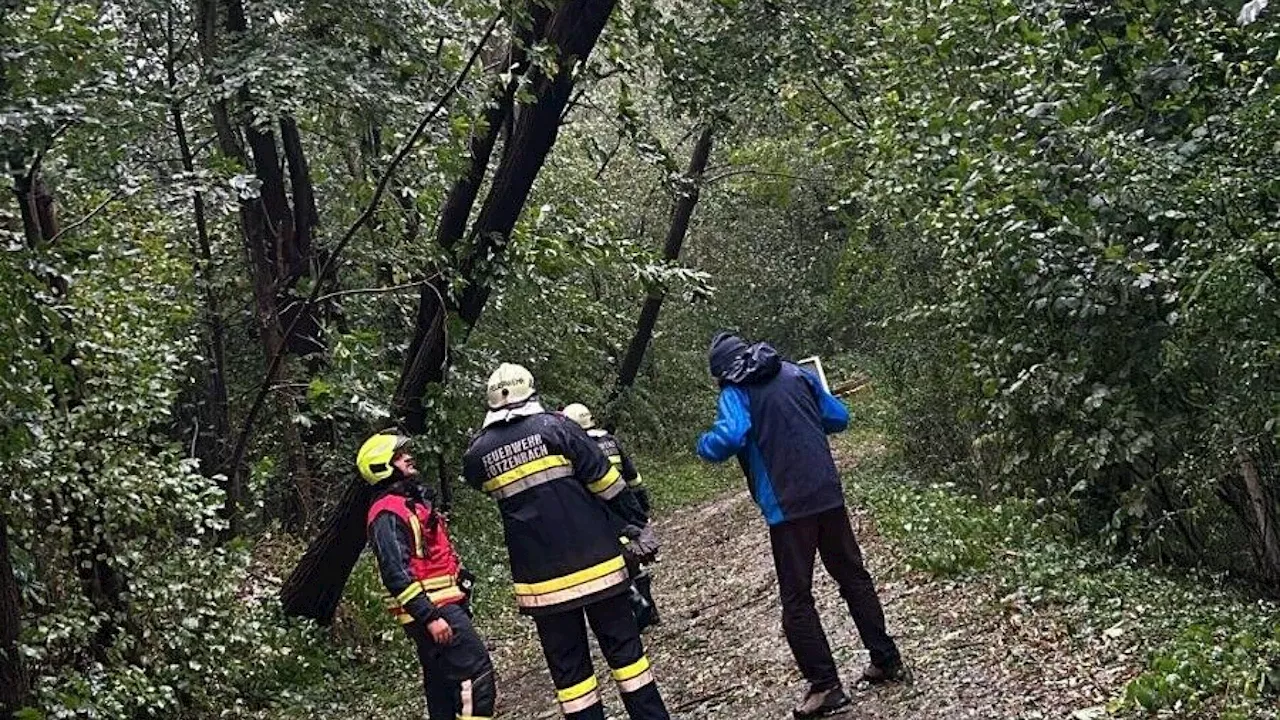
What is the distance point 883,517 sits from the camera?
11516mm

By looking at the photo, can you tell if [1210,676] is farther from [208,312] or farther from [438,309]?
[208,312]

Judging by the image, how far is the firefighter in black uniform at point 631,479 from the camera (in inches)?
348

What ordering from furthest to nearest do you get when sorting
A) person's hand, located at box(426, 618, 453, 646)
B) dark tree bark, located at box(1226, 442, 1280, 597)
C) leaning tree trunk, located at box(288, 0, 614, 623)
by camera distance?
leaning tree trunk, located at box(288, 0, 614, 623)
dark tree bark, located at box(1226, 442, 1280, 597)
person's hand, located at box(426, 618, 453, 646)

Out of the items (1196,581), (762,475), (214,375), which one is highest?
(214,375)

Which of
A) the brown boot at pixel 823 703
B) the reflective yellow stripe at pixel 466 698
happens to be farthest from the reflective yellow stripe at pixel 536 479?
the brown boot at pixel 823 703

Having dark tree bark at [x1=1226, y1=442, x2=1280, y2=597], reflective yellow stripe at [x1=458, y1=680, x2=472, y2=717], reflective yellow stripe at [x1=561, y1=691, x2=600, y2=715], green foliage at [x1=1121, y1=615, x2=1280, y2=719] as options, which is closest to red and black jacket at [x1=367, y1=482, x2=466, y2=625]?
reflective yellow stripe at [x1=458, y1=680, x2=472, y2=717]

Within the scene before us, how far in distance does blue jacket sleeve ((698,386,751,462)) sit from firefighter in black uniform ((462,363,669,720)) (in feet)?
1.57

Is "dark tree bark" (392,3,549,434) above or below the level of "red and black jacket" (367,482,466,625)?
above

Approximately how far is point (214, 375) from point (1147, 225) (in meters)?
10.8

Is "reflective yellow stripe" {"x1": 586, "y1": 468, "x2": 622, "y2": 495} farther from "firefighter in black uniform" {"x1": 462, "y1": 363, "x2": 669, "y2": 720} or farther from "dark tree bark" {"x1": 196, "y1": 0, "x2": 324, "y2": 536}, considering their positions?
"dark tree bark" {"x1": 196, "y1": 0, "x2": 324, "y2": 536}

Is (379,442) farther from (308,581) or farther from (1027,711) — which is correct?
(308,581)

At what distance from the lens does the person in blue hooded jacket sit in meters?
6.05

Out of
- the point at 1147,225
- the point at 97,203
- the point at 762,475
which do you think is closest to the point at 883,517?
the point at 1147,225

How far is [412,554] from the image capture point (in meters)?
6.75
